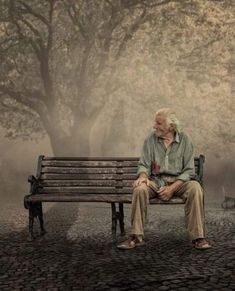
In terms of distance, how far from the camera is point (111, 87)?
19.4 m

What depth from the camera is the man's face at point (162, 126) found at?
22.9ft

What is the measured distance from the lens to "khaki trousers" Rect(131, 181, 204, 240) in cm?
658

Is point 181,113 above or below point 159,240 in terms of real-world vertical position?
above

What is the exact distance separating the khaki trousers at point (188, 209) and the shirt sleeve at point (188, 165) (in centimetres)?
13

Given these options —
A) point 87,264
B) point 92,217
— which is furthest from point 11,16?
point 87,264

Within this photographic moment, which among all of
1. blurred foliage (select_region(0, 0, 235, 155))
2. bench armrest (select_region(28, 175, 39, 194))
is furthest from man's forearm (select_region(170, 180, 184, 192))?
blurred foliage (select_region(0, 0, 235, 155))

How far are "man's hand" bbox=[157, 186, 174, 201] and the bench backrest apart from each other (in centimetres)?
134

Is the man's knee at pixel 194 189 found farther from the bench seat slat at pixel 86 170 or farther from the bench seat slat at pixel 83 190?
the bench seat slat at pixel 86 170

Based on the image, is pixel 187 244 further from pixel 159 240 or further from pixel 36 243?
pixel 36 243

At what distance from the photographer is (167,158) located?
7.04m

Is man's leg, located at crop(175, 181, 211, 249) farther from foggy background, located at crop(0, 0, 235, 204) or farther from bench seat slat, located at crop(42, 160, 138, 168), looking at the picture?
foggy background, located at crop(0, 0, 235, 204)

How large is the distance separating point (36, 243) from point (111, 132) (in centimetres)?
1865

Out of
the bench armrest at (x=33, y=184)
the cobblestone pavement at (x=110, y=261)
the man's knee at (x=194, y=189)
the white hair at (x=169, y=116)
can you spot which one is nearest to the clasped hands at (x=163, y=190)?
the man's knee at (x=194, y=189)

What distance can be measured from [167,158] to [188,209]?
2.38 feet
